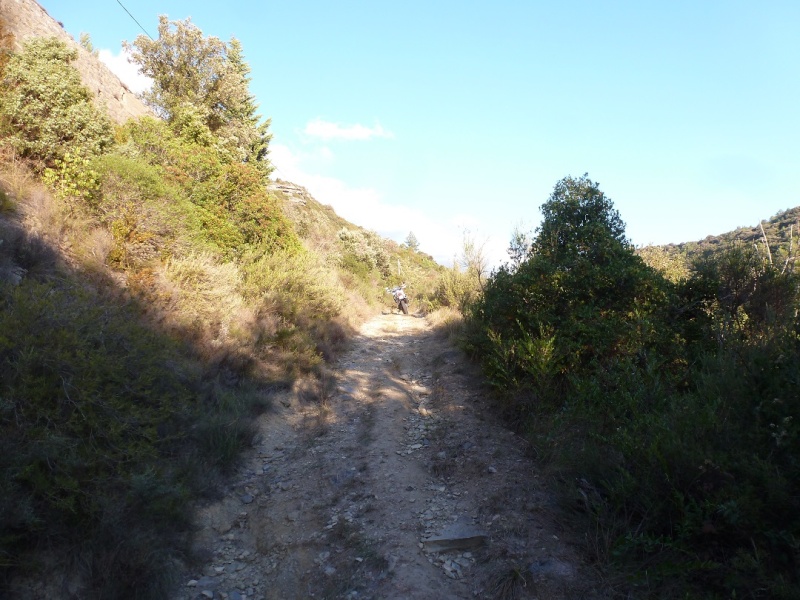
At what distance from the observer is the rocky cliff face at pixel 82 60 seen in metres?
12.4

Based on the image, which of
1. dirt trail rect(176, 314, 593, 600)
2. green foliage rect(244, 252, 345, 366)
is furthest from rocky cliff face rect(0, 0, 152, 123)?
dirt trail rect(176, 314, 593, 600)

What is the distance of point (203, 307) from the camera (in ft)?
26.8

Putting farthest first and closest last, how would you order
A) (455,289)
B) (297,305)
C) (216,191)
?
(455,289) → (216,191) → (297,305)

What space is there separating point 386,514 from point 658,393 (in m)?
3.20

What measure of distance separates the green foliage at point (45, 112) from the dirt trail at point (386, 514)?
6.73 m

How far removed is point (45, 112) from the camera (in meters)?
9.11

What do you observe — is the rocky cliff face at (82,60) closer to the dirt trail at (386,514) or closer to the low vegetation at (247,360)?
the low vegetation at (247,360)

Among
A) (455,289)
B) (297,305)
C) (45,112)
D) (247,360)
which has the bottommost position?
(247,360)

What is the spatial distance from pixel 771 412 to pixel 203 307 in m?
7.86

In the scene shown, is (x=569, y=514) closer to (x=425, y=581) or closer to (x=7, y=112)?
(x=425, y=581)

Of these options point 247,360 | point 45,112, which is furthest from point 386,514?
point 45,112

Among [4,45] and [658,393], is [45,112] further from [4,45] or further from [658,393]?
[658,393]

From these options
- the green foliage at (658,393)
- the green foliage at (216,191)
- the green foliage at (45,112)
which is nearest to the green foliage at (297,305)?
the green foliage at (216,191)

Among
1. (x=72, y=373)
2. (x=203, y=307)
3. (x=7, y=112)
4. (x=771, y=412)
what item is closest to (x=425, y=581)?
(x=771, y=412)
